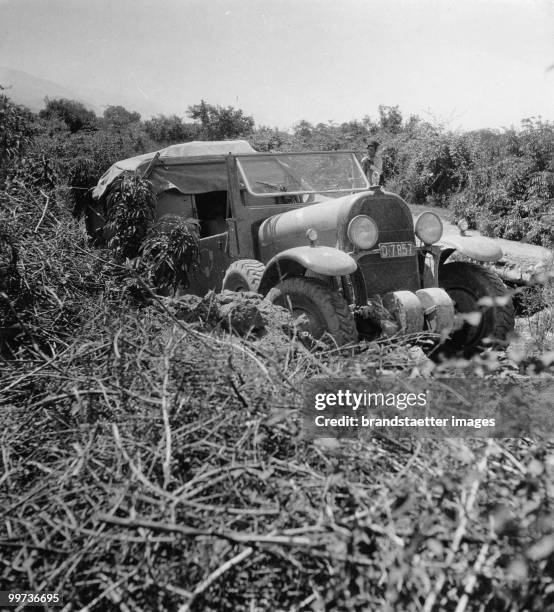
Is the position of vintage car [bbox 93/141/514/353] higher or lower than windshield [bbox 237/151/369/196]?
lower

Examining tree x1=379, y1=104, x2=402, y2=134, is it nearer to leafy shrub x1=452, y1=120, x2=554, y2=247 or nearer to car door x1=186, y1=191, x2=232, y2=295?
leafy shrub x1=452, y1=120, x2=554, y2=247

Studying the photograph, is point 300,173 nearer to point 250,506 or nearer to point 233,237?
point 233,237

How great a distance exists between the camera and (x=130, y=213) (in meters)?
5.73

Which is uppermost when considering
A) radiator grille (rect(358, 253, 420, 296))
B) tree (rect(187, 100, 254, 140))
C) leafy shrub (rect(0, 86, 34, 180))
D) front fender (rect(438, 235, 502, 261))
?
tree (rect(187, 100, 254, 140))

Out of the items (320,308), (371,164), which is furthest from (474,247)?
(371,164)

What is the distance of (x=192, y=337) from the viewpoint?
2746 millimetres

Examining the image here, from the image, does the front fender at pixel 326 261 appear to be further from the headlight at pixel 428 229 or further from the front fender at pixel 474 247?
the front fender at pixel 474 247

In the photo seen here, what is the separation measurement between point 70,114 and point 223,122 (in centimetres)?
1104

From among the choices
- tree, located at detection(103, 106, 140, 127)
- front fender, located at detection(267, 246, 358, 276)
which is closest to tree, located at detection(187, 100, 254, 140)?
tree, located at detection(103, 106, 140, 127)

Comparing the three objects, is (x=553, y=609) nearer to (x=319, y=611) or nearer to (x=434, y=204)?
(x=319, y=611)

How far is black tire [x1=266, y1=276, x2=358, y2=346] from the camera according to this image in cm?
406

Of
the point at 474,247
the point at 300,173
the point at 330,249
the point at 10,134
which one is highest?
the point at 10,134

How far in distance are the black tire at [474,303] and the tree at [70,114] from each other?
32379 mm

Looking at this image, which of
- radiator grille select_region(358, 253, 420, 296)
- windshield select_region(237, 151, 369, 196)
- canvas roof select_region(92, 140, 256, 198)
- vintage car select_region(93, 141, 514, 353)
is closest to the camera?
vintage car select_region(93, 141, 514, 353)
